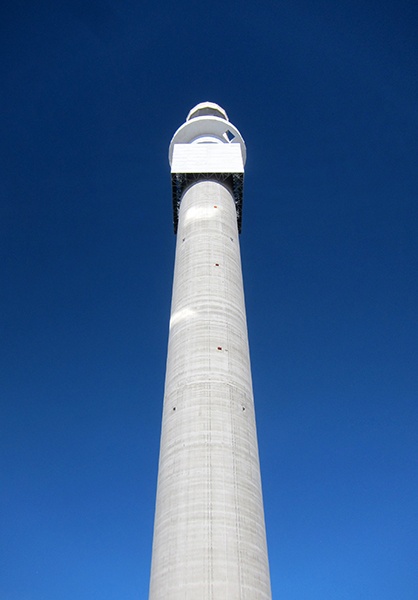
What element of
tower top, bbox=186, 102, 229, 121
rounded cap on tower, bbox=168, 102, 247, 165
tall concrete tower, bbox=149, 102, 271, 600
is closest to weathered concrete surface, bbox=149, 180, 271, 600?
tall concrete tower, bbox=149, 102, 271, 600

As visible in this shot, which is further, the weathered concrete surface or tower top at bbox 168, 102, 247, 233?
tower top at bbox 168, 102, 247, 233

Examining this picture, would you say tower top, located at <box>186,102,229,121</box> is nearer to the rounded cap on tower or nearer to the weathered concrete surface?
the rounded cap on tower

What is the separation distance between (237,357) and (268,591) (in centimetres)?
1102

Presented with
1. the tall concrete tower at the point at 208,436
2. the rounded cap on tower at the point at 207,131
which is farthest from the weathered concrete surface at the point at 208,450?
the rounded cap on tower at the point at 207,131

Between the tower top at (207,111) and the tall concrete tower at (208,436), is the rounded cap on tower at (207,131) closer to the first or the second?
the tower top at (207,111)

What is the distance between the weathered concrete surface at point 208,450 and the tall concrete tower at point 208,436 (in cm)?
4

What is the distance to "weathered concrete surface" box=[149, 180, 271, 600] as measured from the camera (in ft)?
63.0

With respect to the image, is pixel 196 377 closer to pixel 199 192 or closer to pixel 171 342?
pixel 171 342

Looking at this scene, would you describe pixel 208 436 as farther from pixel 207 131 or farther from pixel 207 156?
pixel 207 131

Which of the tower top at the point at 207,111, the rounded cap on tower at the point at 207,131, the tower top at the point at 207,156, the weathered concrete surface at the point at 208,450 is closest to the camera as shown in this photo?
the weathered concrete surface at the point at 208,450

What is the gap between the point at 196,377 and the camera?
25.1 meters

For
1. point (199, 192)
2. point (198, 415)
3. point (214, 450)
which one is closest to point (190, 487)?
point (214, 450)

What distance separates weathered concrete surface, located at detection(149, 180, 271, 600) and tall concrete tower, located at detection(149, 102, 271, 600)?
4cm

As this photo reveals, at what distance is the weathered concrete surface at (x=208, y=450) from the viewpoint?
19.2m
